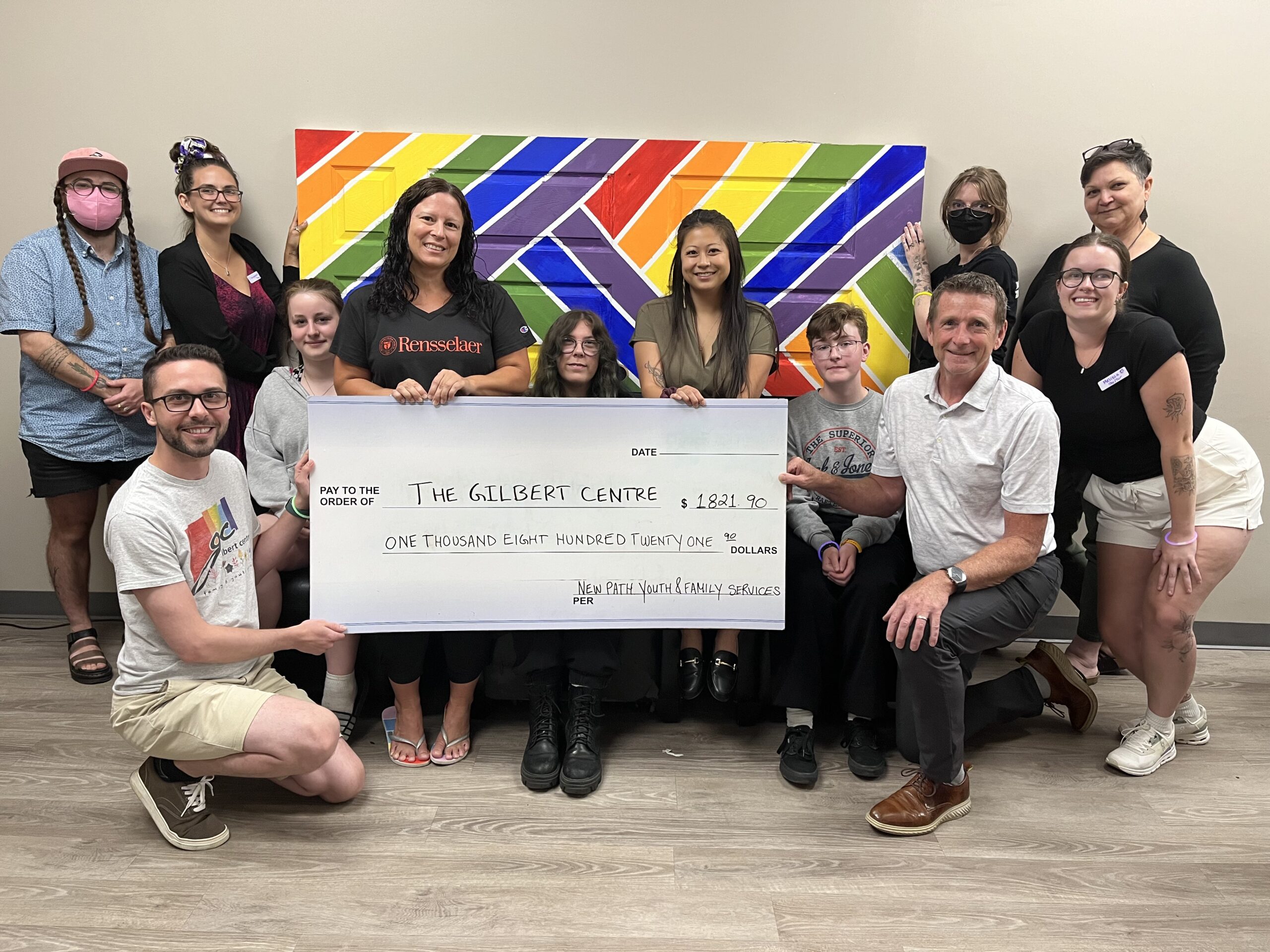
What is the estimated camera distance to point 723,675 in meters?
2.29

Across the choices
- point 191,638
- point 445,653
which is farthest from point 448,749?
point 191,638

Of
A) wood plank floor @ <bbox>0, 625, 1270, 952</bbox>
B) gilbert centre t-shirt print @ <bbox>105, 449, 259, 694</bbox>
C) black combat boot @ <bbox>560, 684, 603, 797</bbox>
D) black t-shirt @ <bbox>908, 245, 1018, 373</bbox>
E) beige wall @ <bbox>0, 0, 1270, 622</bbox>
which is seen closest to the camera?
wood plank floor @ <bbox>0, 625, 1270, 952</bbox>

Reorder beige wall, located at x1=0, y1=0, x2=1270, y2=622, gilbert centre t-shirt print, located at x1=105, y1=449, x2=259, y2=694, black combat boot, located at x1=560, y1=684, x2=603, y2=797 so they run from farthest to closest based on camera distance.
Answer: beige wall, located at x1=0, y1=0, x2=1270, y2=622
black combat boot, located at x1=560, y1=684, x2=603, y2=797
gilbert centre t-shirt print, located at x1=105, y1=449, x2=259, y2=694

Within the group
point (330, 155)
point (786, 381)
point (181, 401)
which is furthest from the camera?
point (786, 381)

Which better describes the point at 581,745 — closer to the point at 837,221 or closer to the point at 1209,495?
the point at 1209,495

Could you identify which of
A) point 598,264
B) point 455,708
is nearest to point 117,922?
point 455,708

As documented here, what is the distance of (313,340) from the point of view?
243cm

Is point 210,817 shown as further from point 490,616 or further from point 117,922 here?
point 490,616

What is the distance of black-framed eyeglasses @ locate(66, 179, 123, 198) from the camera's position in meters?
2.65

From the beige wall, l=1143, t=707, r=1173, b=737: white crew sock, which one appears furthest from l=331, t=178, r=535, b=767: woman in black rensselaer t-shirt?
l=1143, t=707, r=1173, b=737: white crew sock

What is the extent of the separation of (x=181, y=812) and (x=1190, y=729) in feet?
8.93

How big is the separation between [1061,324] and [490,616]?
176 cm

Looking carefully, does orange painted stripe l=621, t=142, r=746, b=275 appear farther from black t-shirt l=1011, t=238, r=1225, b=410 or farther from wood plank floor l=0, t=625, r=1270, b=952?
wood plank floor l=0, t=625, r=1270, b=952

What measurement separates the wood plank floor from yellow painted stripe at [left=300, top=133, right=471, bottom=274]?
68.2 inches
